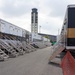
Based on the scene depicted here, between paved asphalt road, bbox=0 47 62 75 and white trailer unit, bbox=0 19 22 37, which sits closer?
paved asphalt road, bbox=0 47 62 75

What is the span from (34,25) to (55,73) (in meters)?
112

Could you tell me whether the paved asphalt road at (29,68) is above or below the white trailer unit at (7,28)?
below

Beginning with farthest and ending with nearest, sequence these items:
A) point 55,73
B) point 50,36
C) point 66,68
→ point 50,36
point 55,73
point 66,68

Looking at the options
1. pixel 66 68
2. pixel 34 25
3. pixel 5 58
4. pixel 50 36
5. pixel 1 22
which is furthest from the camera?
pixel 50 36

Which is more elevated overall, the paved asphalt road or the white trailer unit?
the white trailer unit

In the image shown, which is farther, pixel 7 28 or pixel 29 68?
pixel 7 28

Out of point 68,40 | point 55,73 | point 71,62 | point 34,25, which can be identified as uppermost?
point 34,25

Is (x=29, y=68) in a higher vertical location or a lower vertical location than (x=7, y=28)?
lower

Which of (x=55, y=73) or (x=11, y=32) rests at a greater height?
(x=11, y=32)

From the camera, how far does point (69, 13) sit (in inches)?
615

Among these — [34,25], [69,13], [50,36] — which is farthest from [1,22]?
[50,36]

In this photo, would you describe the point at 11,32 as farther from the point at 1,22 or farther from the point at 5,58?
the point at 5,58

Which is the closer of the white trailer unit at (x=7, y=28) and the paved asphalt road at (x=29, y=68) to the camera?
the paved asphalt road at (x=29, y=68)

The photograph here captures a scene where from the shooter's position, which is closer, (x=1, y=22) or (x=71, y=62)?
(x=71, y=62)
